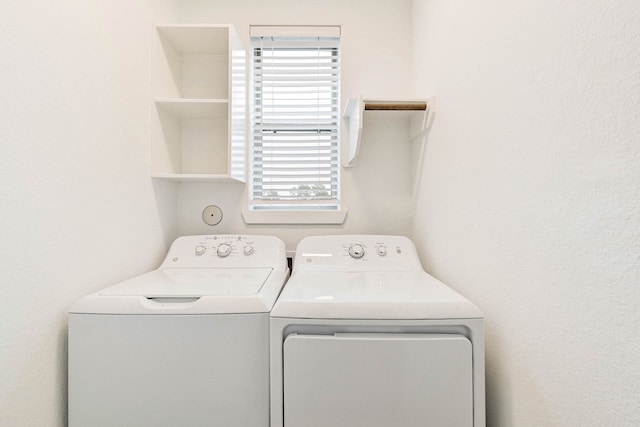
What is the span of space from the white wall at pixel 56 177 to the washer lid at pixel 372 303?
675mm

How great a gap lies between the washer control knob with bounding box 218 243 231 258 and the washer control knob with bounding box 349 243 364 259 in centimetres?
60

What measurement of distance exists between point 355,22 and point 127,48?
4.01 feet

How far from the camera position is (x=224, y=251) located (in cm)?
152

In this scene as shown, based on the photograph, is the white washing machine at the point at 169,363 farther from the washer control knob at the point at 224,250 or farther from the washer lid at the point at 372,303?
the washer control knob at the point at 224,250

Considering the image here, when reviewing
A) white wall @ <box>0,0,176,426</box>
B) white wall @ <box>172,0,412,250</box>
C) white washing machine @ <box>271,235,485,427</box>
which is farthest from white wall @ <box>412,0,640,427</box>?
white wall @ <box>0,0,176,426</box>

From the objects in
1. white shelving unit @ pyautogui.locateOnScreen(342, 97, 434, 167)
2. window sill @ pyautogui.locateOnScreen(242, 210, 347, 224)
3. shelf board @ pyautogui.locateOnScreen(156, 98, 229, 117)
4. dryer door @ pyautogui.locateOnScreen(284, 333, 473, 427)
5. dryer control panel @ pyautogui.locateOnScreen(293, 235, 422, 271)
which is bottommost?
dryer door @ pyautogui.locateOnScreen(284, 333, 473, 427)

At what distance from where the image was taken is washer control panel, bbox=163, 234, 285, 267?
1499 millimetres

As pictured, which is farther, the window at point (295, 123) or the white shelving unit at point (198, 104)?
the window at point (295, 123)

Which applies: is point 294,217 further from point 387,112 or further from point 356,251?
point 387,112

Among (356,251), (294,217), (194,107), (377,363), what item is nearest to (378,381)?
(377,363)

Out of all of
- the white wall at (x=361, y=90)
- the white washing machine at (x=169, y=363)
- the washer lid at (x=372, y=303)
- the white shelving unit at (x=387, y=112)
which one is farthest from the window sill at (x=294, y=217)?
the white washing machine at (x=169, y=363)

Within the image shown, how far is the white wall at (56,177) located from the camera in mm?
802

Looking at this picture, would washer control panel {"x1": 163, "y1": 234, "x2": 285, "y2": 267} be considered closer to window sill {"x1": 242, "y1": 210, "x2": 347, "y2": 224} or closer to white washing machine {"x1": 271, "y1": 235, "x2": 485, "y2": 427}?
window sill {"x1": 242, "y1": 210, "x2": 347, "y2": 224}

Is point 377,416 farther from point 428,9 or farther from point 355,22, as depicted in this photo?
point 355,22
